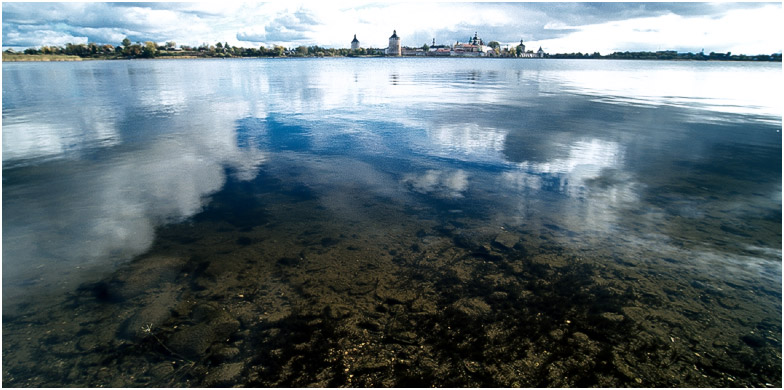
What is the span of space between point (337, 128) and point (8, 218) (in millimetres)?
12890

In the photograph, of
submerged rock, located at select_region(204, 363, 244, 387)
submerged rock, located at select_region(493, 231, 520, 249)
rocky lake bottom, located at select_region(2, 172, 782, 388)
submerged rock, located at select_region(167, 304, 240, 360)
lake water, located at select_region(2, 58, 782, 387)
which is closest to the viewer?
submerged rock, located at select_region(204, 363, 244, 387)

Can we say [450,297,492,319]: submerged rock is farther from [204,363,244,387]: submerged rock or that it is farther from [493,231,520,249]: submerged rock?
[204,363,244,387]: submerged rock

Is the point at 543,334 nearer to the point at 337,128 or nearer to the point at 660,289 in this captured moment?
the point at 660,289

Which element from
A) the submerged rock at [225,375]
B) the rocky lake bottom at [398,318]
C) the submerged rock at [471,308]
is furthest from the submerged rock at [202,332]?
the submerged rock at [471,308]

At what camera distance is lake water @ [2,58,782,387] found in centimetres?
523

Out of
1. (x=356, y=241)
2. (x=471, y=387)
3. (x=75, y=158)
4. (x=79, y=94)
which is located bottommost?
(x=471, y=387)

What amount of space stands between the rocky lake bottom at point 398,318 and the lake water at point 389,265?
32mm

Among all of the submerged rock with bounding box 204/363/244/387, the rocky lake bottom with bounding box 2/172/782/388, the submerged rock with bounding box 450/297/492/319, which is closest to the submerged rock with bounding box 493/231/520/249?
the rocky lake bottom with bounding box 2/172/782/388

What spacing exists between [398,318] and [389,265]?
1.55m

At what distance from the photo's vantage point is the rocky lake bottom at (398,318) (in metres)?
5.05

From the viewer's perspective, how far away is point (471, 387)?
483 cm

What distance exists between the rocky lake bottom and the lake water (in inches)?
1.2

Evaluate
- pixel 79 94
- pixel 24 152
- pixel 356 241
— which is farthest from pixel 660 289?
pixel 79 94

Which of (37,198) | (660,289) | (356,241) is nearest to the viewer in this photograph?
(660,289)
